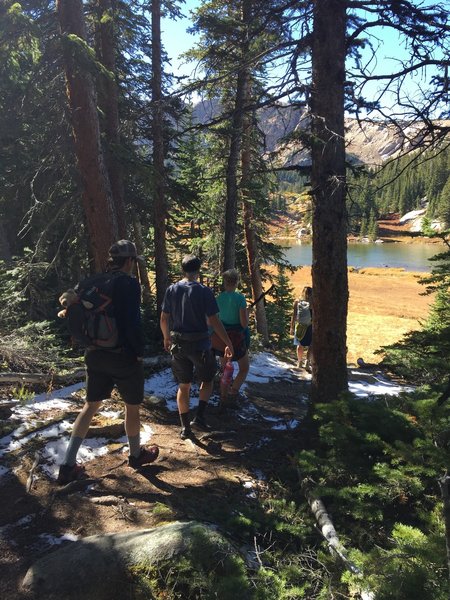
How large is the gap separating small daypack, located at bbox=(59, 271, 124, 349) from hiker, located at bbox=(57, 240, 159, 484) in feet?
0.07

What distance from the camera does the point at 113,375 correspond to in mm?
3695

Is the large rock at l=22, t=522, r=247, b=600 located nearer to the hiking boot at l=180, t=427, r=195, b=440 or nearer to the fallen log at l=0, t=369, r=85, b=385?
the hiking boot at l=180, t=427, r=195, b=440

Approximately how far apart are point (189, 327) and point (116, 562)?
8.32 ft

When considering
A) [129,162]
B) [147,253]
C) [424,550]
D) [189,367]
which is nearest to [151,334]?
[129,162]

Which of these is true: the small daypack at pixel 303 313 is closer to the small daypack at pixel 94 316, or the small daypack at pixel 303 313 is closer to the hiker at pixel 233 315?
the hiker at pixel 233 315

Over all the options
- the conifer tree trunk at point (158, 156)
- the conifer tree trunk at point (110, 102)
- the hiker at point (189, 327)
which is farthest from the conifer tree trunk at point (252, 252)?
the hiker at point (189, 327)

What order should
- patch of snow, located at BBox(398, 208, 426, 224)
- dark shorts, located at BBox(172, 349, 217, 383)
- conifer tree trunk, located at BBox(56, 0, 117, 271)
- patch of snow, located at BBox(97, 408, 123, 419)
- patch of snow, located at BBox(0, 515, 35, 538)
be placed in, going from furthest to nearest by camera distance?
patch of snow, located at BBox(398, 208, 426, 224), conifer tree trunk, located at BBox(56, 0, 117, 271), patch of snow, located at BBox(97, 408, 123, 419), dark shorts, located at BBox(172, 349, 217, 383), patch of snow, located at BBox(0, 515, 35, 538)

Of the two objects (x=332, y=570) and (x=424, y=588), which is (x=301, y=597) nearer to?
(x=332, y=570)

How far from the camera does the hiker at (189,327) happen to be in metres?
4.62

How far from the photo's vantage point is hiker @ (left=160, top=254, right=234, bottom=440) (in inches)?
182

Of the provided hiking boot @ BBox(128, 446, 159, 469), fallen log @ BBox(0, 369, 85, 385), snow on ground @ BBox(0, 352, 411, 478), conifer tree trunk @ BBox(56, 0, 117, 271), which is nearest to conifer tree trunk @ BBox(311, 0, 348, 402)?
snow on ground @ BBox(0, 352, 411, 478)

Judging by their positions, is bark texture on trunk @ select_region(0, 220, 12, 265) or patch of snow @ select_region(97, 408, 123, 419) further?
bark texture on trunk @ select_region(0, 220, 12, 265)

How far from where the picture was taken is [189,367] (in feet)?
15.7

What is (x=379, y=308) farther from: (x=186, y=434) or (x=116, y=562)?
(x=116, y=562)
